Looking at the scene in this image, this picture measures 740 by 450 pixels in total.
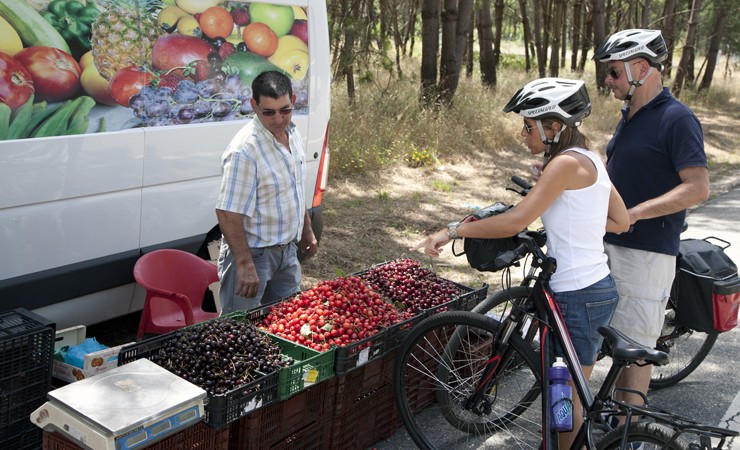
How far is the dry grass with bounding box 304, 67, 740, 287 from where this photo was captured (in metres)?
8.44

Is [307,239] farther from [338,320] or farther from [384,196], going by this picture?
[384,196]

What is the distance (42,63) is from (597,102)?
1717 cm

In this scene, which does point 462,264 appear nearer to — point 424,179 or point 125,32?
point 424,179

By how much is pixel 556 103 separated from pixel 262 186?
5.83ft

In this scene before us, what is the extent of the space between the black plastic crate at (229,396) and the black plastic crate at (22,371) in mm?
375

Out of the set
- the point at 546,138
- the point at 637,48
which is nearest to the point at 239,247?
the point at 546,138

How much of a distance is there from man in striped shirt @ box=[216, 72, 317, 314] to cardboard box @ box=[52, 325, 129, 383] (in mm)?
730

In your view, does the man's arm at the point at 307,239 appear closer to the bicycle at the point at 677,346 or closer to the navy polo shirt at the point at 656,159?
the bicycle at the point at 677,346

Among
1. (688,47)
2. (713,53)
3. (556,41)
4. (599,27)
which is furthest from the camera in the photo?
(713,53)

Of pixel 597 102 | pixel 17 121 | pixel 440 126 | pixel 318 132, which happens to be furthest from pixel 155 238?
pixel 597 102

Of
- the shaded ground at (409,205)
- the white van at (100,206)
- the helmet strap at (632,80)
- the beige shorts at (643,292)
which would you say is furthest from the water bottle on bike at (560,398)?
the shaded ground at (409,205)

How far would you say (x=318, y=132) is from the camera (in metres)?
6.32

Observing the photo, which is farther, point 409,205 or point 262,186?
point 409,205

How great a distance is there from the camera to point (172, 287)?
5.14 metres
